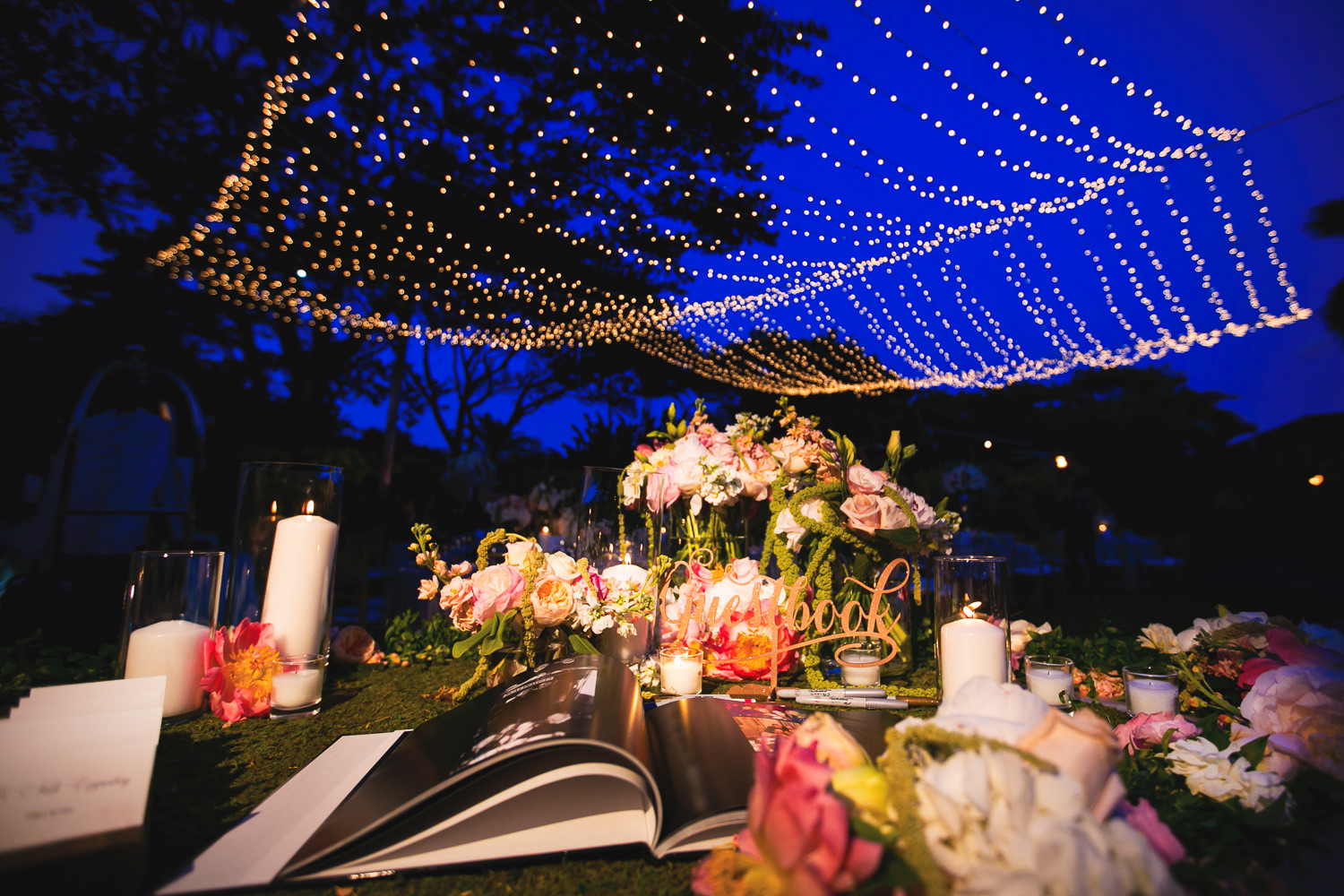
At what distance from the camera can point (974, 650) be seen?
2.94ft

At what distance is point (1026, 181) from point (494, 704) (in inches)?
229

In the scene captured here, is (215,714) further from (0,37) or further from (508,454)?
(508,454)

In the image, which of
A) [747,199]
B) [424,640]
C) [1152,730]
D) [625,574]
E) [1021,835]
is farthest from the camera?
[747,199]

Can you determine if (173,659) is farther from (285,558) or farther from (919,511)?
(919,511)

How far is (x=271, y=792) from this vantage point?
692 millimetres

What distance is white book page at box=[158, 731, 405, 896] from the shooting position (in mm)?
515

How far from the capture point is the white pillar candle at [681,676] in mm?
1074

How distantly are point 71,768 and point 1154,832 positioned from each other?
2.88 feet

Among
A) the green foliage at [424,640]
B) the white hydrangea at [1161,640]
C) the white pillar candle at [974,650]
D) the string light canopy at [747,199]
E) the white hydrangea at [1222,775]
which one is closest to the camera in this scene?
the white hydrangea at [1222,775]

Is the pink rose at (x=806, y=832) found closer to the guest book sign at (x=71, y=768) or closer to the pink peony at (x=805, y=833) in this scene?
the pink peony at (x=805, y=833)

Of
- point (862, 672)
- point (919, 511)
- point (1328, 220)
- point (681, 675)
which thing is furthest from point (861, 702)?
point (1328, 220)

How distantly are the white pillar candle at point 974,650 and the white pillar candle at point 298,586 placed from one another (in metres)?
1.07

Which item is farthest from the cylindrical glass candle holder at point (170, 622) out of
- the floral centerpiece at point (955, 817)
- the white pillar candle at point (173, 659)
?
the floral centerpiece at point (955, 817)

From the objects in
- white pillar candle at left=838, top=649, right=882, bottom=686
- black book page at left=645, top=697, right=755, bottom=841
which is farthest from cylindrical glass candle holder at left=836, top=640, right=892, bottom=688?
black book page at left=645, top=697, right=755, bottom=841
